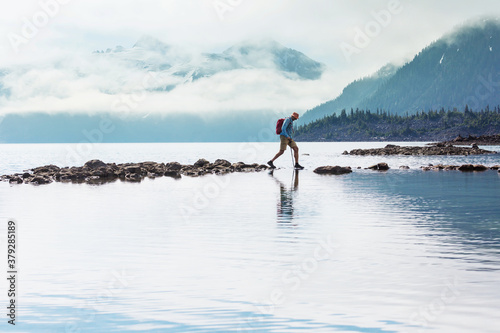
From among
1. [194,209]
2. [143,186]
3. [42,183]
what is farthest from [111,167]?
[194,209]

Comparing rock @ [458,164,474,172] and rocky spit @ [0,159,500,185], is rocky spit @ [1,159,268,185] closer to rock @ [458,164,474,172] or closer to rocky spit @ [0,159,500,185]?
rocky spit @ [0,159,500,185]

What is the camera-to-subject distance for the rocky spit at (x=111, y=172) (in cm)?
3328

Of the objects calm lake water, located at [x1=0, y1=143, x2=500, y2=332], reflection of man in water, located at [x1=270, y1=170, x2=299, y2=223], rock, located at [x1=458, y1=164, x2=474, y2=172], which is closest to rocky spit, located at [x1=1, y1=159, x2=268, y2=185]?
reflection of man in water, located at [x1=270, y1=170, x2=299, y2=223]

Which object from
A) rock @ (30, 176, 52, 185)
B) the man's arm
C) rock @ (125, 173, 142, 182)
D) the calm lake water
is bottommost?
the calm lake water

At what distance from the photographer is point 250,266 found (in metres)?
9.84

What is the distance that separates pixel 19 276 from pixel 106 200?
12173 mm

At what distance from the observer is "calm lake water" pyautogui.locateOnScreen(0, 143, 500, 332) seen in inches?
278

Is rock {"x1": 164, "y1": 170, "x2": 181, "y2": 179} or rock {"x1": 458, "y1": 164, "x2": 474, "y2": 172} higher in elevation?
rock {"x1": 458, "y1": 164, "x2": 474, "y2": 172}

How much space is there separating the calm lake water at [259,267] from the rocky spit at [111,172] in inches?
571

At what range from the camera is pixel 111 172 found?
37.7 metres

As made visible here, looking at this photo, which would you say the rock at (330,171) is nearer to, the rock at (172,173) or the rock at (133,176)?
the rock at (172,173)

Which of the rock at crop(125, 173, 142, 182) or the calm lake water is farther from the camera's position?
the rock at crop(125, 173, 142, 182)

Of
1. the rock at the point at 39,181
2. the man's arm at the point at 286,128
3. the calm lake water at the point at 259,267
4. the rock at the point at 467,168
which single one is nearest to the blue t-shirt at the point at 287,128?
the man's arm at the point at 286,128

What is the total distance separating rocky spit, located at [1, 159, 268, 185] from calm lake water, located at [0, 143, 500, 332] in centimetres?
1449
